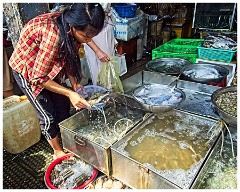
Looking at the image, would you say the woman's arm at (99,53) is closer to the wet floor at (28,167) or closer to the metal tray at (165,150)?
the metal tray at (165,150)

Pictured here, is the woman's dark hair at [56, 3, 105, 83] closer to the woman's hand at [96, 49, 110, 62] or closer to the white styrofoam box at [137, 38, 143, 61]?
the woman's hand at [96, 49, 110, 62]

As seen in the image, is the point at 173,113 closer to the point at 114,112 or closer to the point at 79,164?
the point at 114,112

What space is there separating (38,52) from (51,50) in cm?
15

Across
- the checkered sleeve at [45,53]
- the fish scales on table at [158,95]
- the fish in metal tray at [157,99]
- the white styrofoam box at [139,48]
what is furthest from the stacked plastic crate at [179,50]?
the checkered sleeve at [45,53]

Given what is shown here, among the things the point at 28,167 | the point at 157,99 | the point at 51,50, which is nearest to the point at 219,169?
the point at 157,99

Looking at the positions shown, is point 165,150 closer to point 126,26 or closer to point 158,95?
point 158,95

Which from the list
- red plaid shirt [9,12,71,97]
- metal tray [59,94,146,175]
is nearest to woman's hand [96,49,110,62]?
metal tray [59,94,146,175]

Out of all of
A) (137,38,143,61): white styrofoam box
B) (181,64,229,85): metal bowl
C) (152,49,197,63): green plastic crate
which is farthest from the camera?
(137,38,143,61): white styrofoam box

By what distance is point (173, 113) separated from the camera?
2.26 meters

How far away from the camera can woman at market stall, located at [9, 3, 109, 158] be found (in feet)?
5.27

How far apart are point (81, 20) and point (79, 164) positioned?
1.50 meters

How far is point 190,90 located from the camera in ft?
8.89

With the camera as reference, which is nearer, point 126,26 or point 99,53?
point 99,53

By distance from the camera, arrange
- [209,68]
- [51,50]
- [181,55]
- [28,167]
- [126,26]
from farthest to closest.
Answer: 1. [126,26]
2. [181,55]
3. [209,68]
4. [28,167]
5. [51,50]
